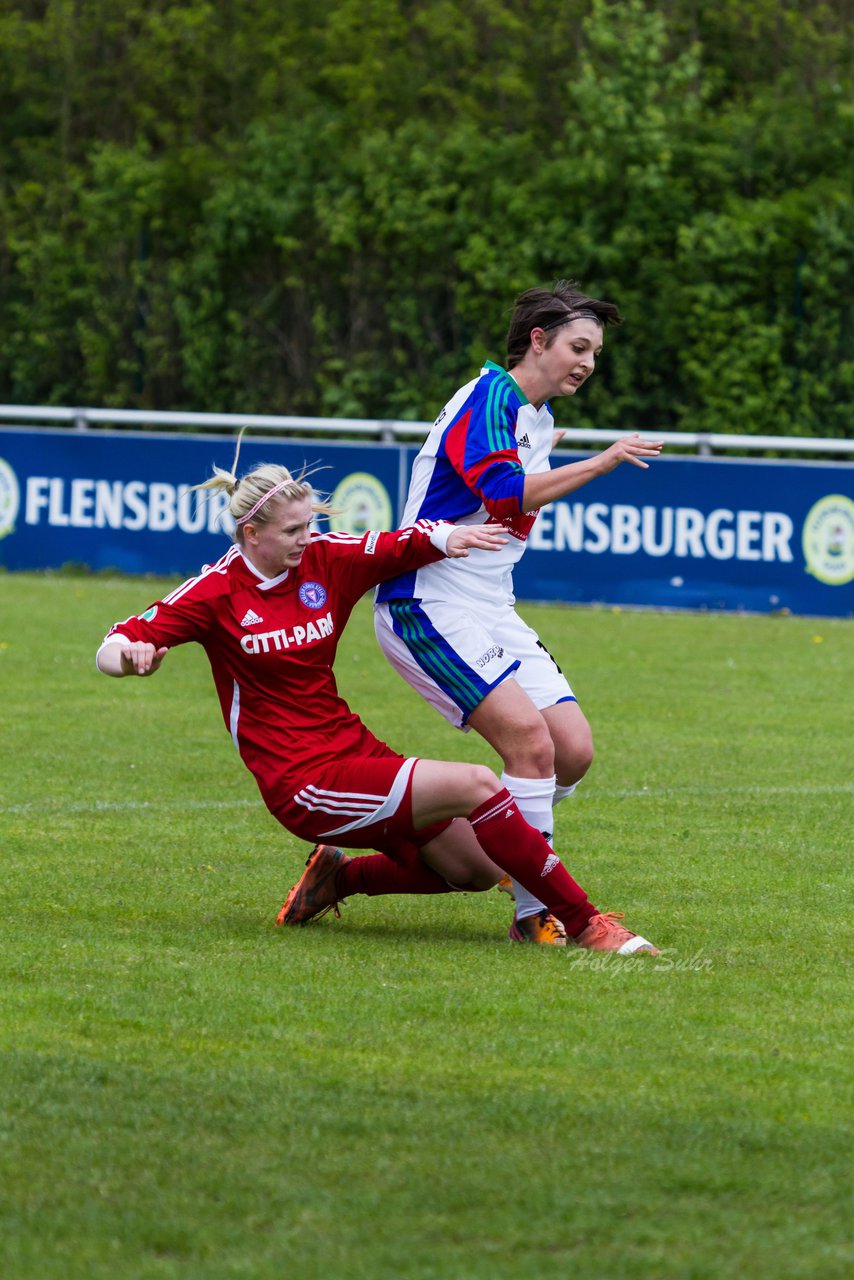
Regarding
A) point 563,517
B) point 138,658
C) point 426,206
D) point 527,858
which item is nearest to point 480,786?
point 527,858

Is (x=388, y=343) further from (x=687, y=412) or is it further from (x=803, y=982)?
(x=803, y=982)

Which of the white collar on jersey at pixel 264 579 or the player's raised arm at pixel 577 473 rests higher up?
the player's raised arm at pixel 577 473

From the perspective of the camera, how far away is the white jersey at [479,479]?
247 inches

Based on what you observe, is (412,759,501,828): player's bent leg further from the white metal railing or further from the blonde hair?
the white metal railing

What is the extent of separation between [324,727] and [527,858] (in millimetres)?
754

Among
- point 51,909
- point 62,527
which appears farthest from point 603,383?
point 51,909

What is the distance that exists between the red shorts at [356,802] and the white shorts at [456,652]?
29 centimetres

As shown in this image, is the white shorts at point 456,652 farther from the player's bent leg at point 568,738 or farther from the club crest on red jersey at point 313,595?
the club crest on red jersey at point 313,595

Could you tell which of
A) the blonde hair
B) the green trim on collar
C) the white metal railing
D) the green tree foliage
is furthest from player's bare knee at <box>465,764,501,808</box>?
the green tree foliage

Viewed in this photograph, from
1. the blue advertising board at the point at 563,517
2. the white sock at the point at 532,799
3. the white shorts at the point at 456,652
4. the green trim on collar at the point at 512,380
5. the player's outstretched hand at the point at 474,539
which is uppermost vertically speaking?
the green trim on collar at the point at 512,380

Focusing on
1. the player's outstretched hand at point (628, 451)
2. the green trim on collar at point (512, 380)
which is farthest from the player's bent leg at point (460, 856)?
the green trim on collar at point (512, 380)

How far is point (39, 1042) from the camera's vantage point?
4.93m

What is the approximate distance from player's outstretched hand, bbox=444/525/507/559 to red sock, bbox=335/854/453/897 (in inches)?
38.1

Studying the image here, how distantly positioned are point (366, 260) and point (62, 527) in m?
7.64
